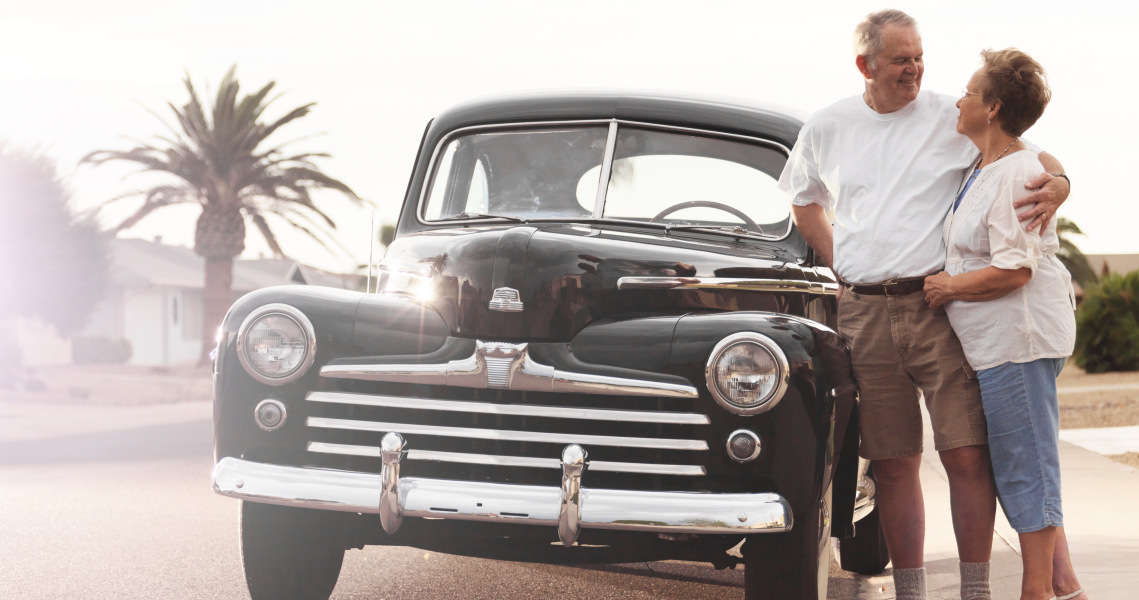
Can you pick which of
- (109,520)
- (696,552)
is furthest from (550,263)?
(109,520)

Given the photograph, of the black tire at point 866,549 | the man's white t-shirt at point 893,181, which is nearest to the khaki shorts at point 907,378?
the man's white t-shirt at point 893,181

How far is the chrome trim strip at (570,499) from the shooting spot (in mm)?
3053

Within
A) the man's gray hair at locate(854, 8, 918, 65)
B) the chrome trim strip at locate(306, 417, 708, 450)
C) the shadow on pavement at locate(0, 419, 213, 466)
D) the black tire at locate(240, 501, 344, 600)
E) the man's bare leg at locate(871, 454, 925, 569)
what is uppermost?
the man's gray hair at locate(854, 8, 918, 65)

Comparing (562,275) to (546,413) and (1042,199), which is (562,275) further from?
(1042,199)

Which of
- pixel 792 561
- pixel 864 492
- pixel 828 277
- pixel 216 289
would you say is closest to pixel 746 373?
pixel 792 561

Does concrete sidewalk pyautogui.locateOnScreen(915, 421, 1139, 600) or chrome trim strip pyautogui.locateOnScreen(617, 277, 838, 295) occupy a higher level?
chrome trim strip pyautogui.locateOnScreen(617, 277, 838, 295)

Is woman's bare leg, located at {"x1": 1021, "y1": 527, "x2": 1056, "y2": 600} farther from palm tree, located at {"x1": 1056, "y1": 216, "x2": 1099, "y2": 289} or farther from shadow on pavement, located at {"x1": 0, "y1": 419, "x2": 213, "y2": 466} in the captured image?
palm tree, located at {"x1": 1056, "y1": 216, "x2": 1099, "y2": 289}

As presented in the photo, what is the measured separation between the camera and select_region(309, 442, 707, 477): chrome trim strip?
3166 millimetres

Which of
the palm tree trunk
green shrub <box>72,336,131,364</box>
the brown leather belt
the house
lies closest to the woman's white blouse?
the brown leather belt

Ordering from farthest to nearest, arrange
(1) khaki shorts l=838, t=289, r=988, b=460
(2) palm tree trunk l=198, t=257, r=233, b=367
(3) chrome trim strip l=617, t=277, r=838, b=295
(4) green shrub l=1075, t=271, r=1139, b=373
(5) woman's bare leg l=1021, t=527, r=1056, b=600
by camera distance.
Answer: (2) palm tree trunk l=198, t=257, r=233, b=367
(4) green shrub l=1075, t=271, r=1139, b=373
(3) chrome trim strip l=617, t=277, r=838, b=295
(1) khaki shorts l=838, t=289, r=988, b=460
(5) woman's bare leg l=1021, t=527, r=1056, b=600

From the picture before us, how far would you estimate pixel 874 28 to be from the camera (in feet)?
11.5

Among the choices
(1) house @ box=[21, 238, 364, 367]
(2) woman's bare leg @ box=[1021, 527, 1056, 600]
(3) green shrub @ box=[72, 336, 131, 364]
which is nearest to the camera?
(2) woman's bare leg @ box=[1021, 527, 1056, 600]

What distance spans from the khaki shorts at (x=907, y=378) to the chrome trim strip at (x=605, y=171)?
1139 millimetres

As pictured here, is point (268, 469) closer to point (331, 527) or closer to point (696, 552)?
point (331, 527)
